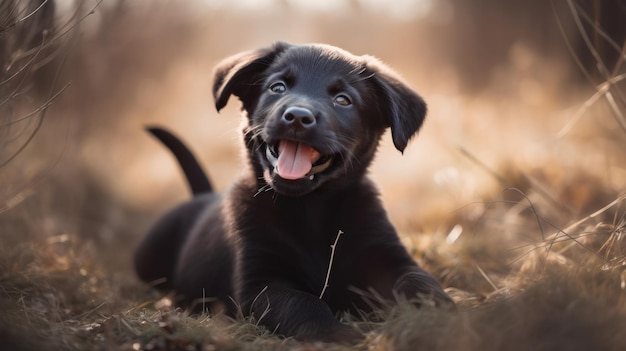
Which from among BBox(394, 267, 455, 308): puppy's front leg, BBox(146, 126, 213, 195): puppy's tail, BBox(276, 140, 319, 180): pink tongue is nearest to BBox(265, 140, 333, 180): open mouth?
BBox(276, 140, 319, 180): pink tongue

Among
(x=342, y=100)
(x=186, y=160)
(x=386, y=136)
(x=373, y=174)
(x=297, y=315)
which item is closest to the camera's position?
(x=297, y=315)

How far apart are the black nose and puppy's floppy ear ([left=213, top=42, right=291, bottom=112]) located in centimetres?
65

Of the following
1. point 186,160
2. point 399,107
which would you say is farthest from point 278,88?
point 186,160

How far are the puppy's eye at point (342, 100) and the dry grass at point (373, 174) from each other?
0.77 m

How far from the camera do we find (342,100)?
11.6ft

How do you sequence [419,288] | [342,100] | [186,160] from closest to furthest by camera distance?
[419,288], [342,100], [186,160]

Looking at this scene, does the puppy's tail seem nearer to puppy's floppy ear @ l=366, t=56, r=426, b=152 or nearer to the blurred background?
the blurred background

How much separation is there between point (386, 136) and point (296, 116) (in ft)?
4.17

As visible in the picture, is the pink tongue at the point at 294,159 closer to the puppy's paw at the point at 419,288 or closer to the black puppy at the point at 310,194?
the black puppy at the point at 310,194

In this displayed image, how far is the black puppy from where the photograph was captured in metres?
Result: 3.24

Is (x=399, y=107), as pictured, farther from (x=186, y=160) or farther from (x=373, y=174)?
(x=186, y=160)

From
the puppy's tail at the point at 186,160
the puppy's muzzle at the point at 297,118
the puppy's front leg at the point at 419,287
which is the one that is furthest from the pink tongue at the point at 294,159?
the puppy's tail at the point at 186,160

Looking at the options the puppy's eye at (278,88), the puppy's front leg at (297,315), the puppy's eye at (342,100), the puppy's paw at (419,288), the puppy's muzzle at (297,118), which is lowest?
the puppy's paw at (419,288)

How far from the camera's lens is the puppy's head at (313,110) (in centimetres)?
324
